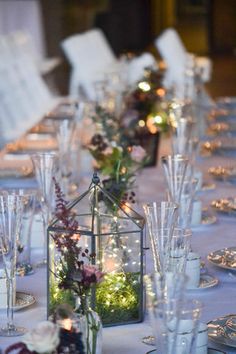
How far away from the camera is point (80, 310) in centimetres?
216

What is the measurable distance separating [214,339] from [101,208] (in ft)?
1.71

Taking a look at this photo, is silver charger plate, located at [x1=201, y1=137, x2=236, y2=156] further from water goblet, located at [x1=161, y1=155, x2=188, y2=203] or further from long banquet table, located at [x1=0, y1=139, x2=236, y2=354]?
water goblet, located at [x1=161, y1=155, x2=188, y2=203]

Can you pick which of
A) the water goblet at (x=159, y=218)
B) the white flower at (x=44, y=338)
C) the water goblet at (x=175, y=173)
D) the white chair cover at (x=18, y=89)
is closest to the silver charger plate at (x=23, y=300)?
the water goblet at (x=159, y=218)

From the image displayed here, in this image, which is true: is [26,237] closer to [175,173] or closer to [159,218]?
[175,173]

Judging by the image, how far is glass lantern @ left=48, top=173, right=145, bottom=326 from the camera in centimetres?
242

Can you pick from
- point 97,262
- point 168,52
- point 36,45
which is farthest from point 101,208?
point 36,45

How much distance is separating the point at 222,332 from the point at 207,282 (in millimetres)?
438

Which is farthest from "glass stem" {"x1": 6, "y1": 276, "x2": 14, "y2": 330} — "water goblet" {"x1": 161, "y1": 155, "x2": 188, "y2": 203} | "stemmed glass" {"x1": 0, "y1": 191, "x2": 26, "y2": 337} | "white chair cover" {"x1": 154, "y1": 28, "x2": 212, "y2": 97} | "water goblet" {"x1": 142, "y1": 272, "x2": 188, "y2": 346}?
"white chair cover" {"x1": 154, "y1": 28, "x2": 212, "y2": 97}

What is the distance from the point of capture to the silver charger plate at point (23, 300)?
2580 millimetres

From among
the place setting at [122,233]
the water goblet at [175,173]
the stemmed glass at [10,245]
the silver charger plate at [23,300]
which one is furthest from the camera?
the water goblet at [175,173]

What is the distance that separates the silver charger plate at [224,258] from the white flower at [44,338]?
1.21 metres

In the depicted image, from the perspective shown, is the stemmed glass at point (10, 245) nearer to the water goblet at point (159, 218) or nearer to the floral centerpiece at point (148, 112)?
the water goblet at point (159, 218)

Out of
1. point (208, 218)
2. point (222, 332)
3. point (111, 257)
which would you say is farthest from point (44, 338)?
point (208, 218)

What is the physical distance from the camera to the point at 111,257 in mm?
2547
